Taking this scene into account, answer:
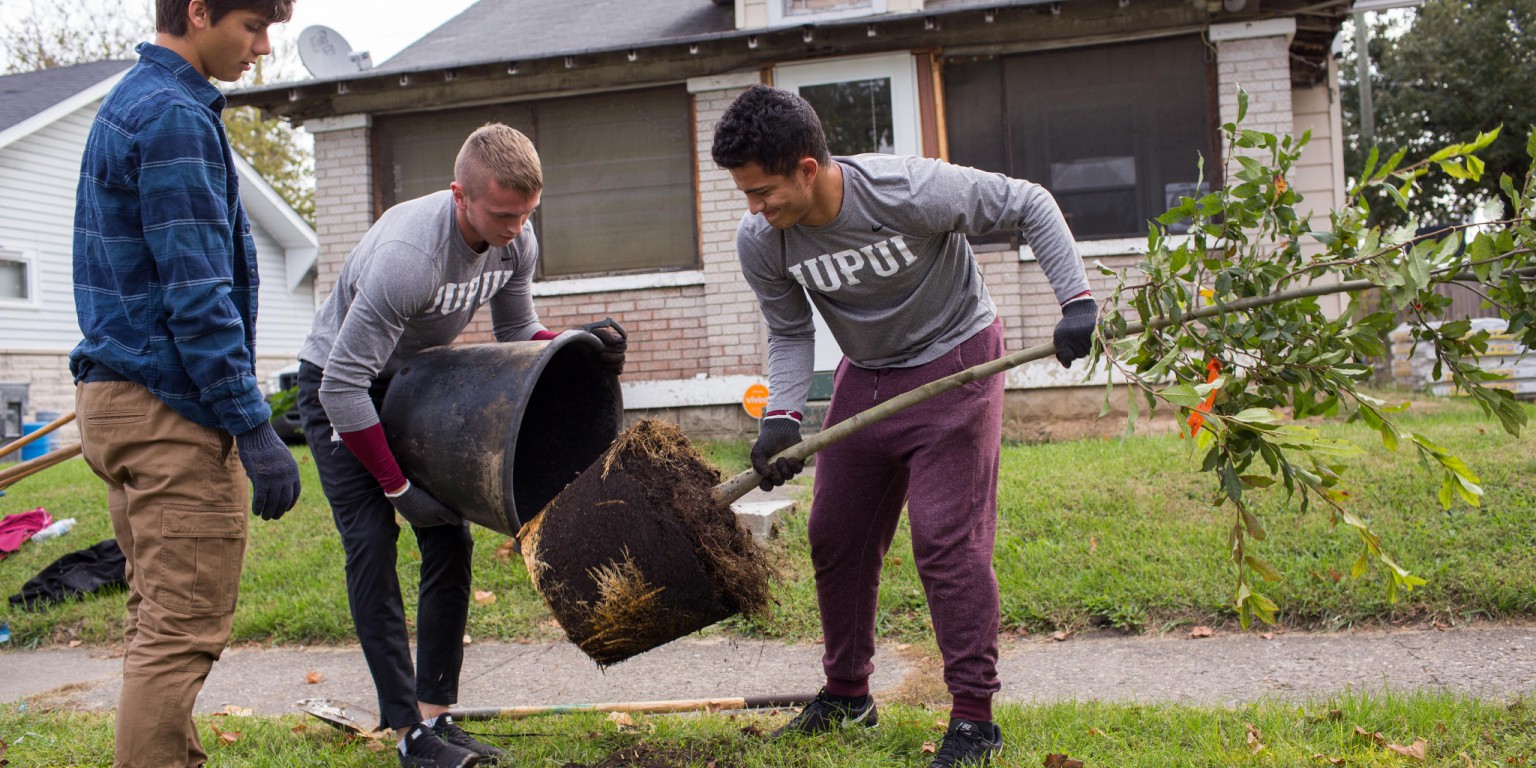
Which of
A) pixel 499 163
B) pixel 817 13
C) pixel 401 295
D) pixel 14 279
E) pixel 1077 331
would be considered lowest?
pixel 1077 331

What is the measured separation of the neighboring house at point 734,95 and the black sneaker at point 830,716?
5696 mm

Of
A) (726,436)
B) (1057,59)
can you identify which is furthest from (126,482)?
(1057,59)

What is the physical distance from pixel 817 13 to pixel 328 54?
4303 mm

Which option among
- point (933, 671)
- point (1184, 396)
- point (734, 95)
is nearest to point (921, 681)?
point (933, 671)

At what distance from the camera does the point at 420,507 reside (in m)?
3.14

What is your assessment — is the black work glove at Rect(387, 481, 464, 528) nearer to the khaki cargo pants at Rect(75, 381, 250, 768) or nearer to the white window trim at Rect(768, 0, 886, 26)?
the khaki cargo pants at Rect(75, 381, 250, 768)

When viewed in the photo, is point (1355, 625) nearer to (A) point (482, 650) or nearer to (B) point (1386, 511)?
(B) point (1386, 511)

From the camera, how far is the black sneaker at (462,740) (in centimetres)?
327

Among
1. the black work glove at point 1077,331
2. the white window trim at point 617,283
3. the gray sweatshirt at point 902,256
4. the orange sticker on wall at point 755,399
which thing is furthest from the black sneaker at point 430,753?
the white window trim at point 617,283

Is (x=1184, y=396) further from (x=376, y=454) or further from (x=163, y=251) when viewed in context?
(x=163, y=251)

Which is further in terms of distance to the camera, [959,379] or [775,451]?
[775,451]

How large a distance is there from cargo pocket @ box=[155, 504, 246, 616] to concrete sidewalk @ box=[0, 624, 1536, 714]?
167 centimetres

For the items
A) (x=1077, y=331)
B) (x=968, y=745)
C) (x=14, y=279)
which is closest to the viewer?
(x=1077, y=331)

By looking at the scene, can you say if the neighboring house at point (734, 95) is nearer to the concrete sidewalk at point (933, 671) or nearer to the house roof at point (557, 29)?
the house roof at point (557, 29)
